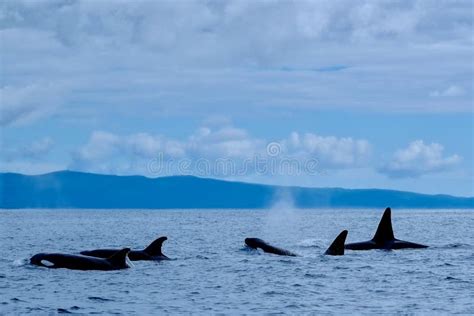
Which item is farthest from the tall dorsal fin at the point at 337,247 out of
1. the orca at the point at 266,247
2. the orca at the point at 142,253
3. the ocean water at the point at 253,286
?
the orca at the point at 142,253

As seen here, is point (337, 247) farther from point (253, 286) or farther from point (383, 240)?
point (253, 286)

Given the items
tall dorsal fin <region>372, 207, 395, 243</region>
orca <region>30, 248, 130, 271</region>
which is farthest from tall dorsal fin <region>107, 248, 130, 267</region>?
tall dorsal fin <region>372, 207, 395, 243</region>

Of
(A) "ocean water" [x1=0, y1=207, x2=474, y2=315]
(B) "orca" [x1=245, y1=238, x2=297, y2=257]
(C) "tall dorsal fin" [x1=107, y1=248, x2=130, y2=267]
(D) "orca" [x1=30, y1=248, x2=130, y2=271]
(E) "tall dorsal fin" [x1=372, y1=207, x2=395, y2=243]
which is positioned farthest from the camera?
(E) "tall dorsal fin" [x1=372, y1=207, x2=395, y2=243]

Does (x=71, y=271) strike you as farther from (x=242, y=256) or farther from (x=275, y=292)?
(x=242, y=256)

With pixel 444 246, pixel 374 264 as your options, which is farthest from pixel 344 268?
pixel 444 246

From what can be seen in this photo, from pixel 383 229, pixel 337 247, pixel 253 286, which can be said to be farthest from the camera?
pixel 383 229

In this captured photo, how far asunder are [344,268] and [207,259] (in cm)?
803

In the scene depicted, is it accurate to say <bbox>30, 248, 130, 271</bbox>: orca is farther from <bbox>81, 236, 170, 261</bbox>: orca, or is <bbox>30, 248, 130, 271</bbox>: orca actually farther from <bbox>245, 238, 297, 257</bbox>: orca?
<bbox>245, 238, 297, 257</bbox>: orca

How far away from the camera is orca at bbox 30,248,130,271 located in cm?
3772

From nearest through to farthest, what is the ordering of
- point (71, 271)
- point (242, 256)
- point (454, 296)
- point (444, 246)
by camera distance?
point (454, 296)
point (71, 271)
point (242, 256)
point (444, 246)

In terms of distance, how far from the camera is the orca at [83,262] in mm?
37719

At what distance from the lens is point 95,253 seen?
4250 cm

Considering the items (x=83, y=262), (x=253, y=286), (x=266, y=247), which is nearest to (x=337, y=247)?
(x=266, y=247)

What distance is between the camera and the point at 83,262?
124 feet
